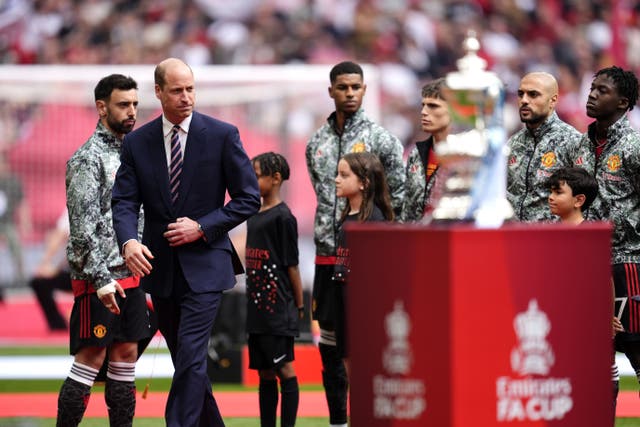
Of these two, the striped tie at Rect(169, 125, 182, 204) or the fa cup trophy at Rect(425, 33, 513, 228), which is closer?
the fa cup trophy at Rect(425, 33, 513, 228)

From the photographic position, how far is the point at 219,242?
22.6 feet

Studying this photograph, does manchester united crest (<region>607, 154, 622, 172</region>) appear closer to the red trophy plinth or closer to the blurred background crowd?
the red trophy plinth

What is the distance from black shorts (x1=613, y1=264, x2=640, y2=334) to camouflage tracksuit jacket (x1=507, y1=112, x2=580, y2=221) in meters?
0.55

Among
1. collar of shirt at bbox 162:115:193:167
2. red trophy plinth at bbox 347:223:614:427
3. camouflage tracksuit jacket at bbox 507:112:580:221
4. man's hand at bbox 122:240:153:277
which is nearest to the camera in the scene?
red trophy plinth at bbox 347:223:614:427

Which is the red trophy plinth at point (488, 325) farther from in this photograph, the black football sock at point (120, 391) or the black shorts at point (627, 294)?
the black football sock at point (120, 391)

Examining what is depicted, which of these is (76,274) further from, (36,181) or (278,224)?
(36,181)

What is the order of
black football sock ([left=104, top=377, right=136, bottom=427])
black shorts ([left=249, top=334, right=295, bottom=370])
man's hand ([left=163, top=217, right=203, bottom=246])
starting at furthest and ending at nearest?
black shorts ([left=249, top=334, right=295, bottom=370]) → black football sock ([left=104, top=377, right=136, bottom=427]) → man's hand ([left=163, top=217, right=203, bottom=246])

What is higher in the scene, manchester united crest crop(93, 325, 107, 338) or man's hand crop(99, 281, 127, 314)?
man's hand crop(99, 281, 127, 314)

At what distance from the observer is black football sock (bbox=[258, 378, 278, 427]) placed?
7910mm

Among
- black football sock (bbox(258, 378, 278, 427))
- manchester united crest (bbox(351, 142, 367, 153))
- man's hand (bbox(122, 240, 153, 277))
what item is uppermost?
manchester united crest (bbox(351, 142, 367, 153))

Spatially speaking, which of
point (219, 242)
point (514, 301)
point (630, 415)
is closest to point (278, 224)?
point (219, 242)

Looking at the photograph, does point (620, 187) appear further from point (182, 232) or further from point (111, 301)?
point (111, 301)

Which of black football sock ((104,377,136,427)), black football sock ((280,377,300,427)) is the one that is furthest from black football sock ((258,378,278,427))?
black football sock ((104,377,136,427))

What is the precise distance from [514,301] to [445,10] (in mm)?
15802
